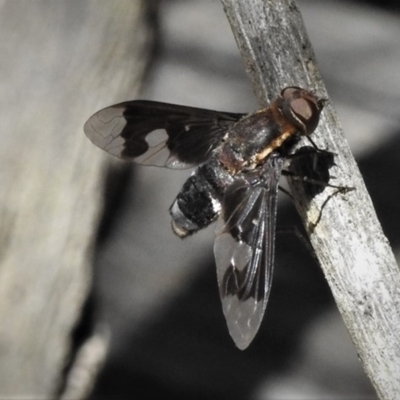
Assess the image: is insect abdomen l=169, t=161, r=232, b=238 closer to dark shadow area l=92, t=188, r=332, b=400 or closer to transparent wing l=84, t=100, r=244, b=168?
transparent wing l=84, t=100, r=244, b=168

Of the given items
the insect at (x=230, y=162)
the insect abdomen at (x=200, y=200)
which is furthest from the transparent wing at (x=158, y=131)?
the insect abdomen at (x=200, y=200)

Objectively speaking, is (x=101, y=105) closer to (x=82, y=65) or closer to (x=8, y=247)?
(x=82, y=65)

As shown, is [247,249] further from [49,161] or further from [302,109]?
[49,161]

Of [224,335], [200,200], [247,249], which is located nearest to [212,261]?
[224,335]

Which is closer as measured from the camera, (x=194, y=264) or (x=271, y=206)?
(x=271, y=206)

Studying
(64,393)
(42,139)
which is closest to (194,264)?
(64,393)

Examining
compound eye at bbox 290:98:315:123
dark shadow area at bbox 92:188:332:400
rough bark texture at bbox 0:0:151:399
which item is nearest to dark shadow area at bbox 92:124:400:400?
dark shadow area at bbox 92:188:332:400

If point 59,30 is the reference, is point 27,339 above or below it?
below

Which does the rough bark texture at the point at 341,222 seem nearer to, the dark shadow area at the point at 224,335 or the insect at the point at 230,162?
the insect at the point at 230,162
